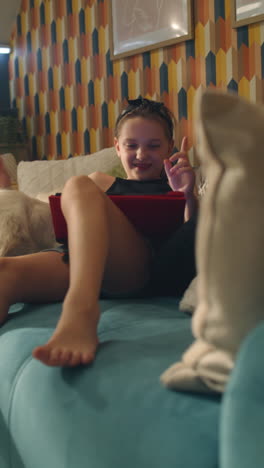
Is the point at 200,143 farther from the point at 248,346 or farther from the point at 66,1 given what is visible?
the point at 66,1

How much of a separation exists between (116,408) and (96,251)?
363 millimetres

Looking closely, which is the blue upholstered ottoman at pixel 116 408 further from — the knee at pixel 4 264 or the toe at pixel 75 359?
the knee at pixel 4 264

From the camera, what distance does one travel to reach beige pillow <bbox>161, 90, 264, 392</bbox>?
0.62 metres

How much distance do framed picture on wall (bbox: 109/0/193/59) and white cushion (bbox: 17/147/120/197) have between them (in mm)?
687

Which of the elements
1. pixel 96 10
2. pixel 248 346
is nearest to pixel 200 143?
pixel 248 346

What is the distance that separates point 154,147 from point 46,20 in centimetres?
264

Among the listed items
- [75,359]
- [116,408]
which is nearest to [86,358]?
[75,359]

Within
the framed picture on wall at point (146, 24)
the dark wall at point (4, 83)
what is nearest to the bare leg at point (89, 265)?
the framed picture on wall at point (146, 24)

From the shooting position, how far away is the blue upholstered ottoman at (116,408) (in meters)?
0.63

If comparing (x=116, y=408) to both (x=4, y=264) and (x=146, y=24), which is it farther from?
(x=146, y=24)

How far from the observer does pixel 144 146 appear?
1759 mm

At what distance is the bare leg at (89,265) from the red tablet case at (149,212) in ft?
0.12

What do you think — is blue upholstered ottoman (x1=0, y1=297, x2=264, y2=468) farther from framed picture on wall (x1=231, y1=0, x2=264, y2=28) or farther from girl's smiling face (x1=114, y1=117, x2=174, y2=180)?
framed picture on wall (x1=231, y1=0, x2=264, y2=28)

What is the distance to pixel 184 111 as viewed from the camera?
2.90m
